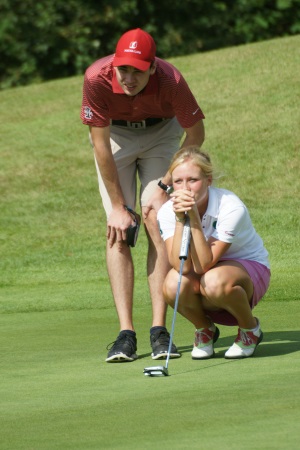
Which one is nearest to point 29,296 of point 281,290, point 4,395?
point 281,290

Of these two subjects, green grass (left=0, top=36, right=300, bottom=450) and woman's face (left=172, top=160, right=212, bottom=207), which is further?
woman's face (left=172, top=160, right=212, bottom=207)

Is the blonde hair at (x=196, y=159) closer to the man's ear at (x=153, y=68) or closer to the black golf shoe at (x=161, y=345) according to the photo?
the man's ear at (x=153, y=68)

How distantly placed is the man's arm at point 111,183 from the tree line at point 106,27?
2040 cm

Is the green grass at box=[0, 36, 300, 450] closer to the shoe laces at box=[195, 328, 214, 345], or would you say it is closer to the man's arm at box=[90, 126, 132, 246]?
the shoe laces at box=[195, 328, 214, 345]

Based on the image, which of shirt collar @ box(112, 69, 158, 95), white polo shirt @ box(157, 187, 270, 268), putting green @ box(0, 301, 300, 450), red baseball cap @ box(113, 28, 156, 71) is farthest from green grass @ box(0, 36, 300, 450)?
red baseball cap @ box(113, 28, 156, 71)

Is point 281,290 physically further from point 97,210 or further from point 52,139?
point 52,139

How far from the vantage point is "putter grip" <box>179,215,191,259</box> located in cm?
513

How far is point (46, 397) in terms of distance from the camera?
14.6 feet

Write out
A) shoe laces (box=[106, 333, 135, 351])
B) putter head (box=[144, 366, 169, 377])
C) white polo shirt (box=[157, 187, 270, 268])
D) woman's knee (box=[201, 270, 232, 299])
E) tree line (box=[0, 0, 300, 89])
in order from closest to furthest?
1. putter head (box=[144, 366, 169, 377])
2. woman's knee (box=[201, 270, 232, 299])
3. white polo shirt (box=[157, 187, 270, 268])
4. shoe laces (box=[106, 333, 135, 351])
5. tree line (box=[0, 0, 300, 89])

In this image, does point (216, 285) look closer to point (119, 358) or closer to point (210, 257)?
point (210, 257)

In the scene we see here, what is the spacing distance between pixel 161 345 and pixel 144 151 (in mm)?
1232

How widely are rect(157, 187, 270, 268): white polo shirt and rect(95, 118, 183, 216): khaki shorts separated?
69 centimetres

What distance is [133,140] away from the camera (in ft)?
20.0

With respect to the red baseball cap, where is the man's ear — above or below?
below
